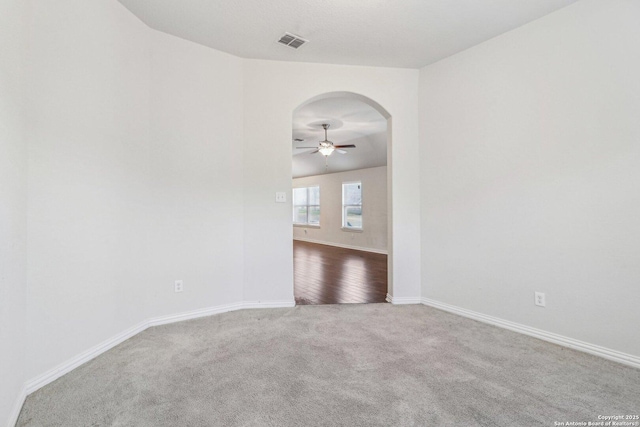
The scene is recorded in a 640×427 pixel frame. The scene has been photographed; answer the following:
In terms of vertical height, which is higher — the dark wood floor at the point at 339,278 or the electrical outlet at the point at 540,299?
the electrical outlet at the point at 540,299

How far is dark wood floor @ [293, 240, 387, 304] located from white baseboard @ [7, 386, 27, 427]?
7.56 feet

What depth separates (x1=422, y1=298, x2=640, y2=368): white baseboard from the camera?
205 centimetres

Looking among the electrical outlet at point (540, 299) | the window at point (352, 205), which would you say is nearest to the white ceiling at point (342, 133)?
the window at point (352, 205)

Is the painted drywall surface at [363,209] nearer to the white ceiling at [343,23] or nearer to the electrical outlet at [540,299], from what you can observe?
the white ceiling at [343,23]

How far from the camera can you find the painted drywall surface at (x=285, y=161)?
10.6 ft

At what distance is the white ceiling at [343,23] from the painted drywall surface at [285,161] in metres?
0.26

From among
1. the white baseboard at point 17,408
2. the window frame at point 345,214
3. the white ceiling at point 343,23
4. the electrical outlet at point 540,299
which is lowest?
the white baseboard at point 17,408

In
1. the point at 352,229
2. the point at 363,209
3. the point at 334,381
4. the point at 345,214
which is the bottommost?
the point at 334,381

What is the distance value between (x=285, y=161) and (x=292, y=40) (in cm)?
120

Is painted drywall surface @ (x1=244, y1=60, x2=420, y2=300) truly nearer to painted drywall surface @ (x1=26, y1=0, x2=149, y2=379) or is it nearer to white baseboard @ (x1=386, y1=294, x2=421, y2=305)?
white baseboard @ (x1=386, y1=294, x2=421, y2=305)

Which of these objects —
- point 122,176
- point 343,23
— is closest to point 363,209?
point 343,23

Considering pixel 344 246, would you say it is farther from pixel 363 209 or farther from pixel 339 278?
pixel 339 278

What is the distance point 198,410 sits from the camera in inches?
60.3

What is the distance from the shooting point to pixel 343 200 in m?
8.89
